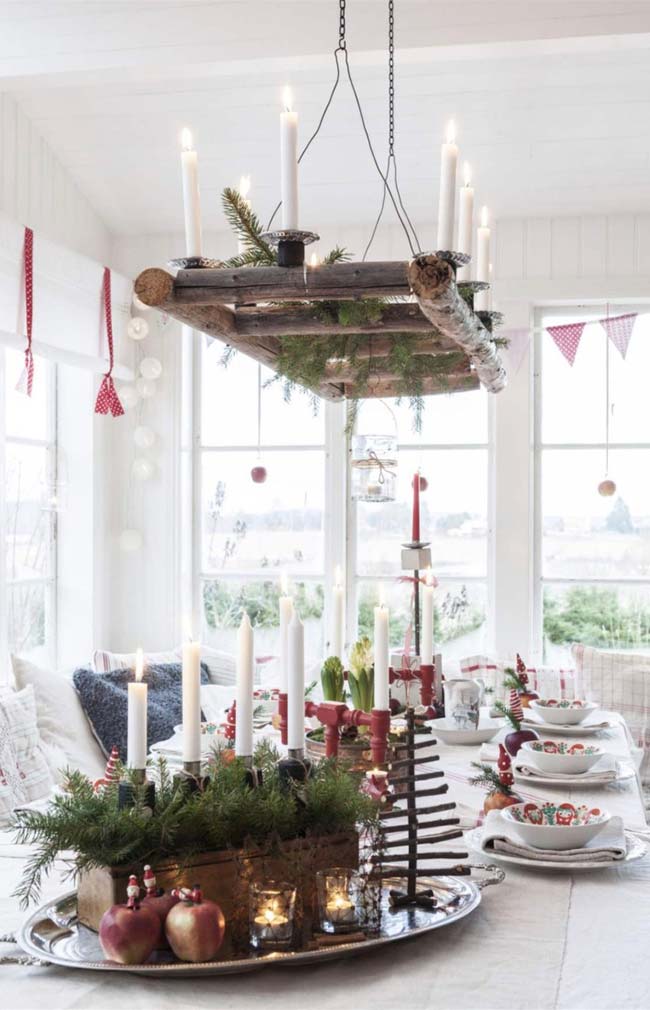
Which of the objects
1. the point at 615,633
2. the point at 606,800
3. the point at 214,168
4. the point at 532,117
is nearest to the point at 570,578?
the point at 615,633

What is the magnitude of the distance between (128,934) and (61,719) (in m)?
2.89

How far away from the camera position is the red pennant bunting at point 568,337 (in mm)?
4812

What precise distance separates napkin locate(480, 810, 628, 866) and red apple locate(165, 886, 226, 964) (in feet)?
2.04

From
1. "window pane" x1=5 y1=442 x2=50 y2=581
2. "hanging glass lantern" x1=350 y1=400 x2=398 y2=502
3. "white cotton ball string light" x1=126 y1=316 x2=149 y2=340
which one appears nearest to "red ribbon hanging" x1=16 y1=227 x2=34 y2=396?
"window pane" x1=5 y1=442 x2=50 y2=581

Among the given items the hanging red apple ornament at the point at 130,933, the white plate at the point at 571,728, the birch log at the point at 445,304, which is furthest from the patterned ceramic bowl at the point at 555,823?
the white plate at the point at 571,728

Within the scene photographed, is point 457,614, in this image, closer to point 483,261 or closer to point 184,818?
point 483,261

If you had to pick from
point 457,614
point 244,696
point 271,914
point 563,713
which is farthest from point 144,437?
point 271,914

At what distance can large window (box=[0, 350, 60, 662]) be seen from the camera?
14.7 feet

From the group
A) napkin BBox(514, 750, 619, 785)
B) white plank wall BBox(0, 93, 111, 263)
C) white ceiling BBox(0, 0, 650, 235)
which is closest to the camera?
napkin BBox(514, 750, 619, 785)

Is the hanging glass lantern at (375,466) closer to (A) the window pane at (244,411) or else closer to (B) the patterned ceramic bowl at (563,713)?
(B) the patterned ceramic bowl at (563,713)

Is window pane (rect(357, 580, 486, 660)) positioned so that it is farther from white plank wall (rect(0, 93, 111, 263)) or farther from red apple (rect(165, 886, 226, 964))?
red apple (rect(165, 886, 226, 964))

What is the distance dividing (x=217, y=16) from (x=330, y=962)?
9.37 feet

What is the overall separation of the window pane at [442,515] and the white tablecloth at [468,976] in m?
3.29

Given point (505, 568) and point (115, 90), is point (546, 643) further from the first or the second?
point (115, 90)
